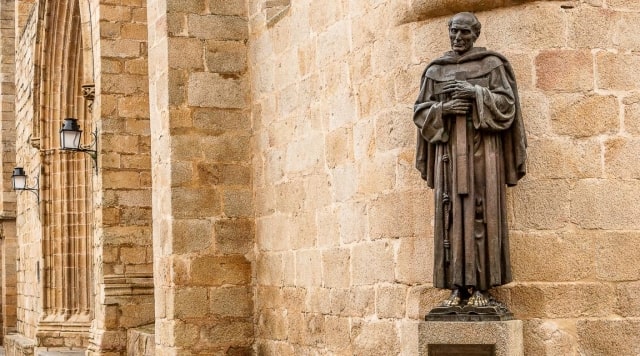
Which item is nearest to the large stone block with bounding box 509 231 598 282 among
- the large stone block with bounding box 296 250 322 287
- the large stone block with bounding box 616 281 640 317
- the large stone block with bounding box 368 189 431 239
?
the large stone block with bounding box 616 281 640 317

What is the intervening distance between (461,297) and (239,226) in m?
3.57

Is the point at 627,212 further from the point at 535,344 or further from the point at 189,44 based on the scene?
the point at 189,44

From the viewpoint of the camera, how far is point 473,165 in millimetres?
6848

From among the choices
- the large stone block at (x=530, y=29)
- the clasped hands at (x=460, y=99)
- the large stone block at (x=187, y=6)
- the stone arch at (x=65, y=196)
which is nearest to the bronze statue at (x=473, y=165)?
the clasped hands at (x=460, y=99)

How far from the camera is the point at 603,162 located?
7312mm

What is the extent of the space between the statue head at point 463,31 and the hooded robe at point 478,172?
0.23 feet

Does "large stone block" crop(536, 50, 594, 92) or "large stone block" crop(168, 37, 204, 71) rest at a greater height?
"large stone block" crop(168, 37, 204, 71)

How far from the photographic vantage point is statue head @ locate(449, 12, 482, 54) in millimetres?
7051

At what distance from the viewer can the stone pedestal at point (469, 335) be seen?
6688 millimetres

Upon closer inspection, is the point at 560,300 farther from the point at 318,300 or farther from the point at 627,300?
the point at 318,300

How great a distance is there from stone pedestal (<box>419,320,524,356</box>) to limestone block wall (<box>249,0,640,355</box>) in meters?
0.51

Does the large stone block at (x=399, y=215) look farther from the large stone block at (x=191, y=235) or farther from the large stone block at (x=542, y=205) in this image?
the large stone block at (x=191, y=235)

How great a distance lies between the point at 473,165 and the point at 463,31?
81cm

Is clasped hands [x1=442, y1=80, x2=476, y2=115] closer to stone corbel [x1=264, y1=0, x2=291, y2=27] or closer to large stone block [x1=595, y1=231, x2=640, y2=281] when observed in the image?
large stone block [x1=595, y1=231, x2=640, y2=281]
